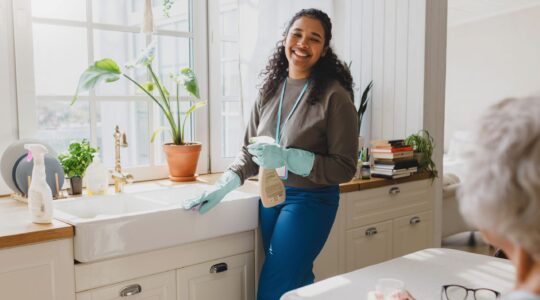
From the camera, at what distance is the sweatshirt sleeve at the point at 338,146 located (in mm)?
2012

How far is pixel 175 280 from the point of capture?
203 centimetres

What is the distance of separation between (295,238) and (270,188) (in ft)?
0.75

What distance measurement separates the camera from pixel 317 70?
2188 millimetres

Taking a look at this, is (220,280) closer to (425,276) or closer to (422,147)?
(425,276)

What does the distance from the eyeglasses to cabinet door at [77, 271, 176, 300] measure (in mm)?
1131

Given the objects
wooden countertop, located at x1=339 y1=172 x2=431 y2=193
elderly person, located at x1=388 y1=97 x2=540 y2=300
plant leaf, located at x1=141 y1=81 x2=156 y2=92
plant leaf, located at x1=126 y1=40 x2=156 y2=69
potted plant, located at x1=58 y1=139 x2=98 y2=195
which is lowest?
wooden countertop, located at x1=339 y1=172 x2=431 y2=193

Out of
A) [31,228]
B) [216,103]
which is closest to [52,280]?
[31,228]

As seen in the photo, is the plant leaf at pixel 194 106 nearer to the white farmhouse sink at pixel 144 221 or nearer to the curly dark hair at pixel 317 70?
the white farmhouse sink at pixel 144 221

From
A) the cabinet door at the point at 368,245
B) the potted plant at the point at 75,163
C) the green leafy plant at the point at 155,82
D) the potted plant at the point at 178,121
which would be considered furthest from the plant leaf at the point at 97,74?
the cabinet door at the point at 368,245

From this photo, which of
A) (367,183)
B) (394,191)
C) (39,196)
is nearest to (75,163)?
(39,196)

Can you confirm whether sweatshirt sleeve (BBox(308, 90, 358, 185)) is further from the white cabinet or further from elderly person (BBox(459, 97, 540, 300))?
elderly person (BBox(459, 97, 540, 300))

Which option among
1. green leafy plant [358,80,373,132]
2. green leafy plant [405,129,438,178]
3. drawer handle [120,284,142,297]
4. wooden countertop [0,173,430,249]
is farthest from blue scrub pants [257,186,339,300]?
green leafy plant [358,80,373,132]

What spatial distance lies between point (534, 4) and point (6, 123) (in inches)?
265

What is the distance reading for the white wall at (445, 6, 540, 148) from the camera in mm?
6973
